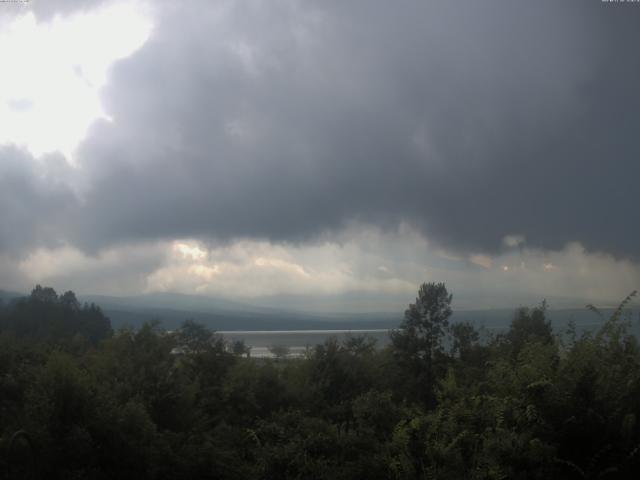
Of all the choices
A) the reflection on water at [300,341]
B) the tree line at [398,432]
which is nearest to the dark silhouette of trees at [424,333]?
the reflection on water at [300,341]

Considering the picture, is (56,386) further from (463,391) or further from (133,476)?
(463,391)

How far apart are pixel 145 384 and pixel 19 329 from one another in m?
73.0

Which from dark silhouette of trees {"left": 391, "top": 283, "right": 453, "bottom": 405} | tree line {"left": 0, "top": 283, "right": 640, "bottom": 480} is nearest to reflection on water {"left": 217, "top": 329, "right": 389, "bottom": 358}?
dark silhouette of trees {"left": 391, "top": 283, "right": 453, "bottom": 405}

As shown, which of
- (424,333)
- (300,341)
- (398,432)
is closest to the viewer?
(398,432)

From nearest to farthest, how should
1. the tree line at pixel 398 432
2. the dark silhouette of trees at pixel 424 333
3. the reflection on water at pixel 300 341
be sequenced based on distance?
the tree line at pixel 398 432
the dark silhouette of trees at pixel 424 333
the reflection on water at pixel 300 341

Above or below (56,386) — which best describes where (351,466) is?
below

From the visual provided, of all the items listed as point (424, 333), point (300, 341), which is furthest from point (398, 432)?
point (300, 341)

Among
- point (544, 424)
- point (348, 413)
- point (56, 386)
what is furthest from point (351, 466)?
point (348, 413)

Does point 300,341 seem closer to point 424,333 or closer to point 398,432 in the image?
point 424,333

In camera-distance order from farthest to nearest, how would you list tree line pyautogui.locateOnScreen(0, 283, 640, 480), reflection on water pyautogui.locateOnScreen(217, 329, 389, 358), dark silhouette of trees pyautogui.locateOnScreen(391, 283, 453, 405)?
reflection on water pyautogui.locateOnScreen(217, 329, 389, 358) < dark silhouette of trees pyautogui.locateOnScreen(391, 283, 453, 405) < tree line pyautogui.locateOnScreen(0, 283, 640, 480)

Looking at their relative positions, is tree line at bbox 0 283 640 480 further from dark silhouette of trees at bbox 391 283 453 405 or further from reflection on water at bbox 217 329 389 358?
dark silhouette of trees at bbox 391 283 453 405

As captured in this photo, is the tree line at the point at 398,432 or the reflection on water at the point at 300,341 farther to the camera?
the reflection on water at the point at 300,341

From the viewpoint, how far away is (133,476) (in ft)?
42.1

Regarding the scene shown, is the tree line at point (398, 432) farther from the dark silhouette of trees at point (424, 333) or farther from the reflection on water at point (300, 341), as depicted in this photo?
the dark silhouette of trees at point (424, 333)
